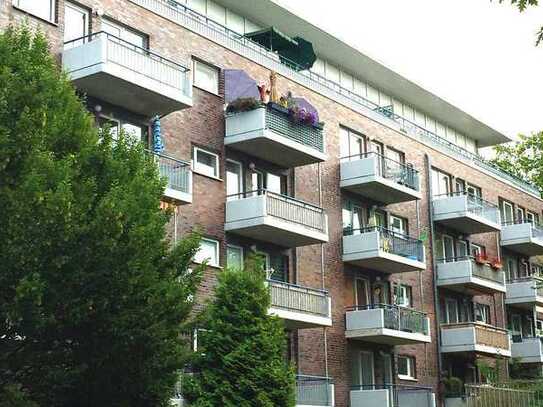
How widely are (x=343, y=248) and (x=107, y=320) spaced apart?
17862 millimetres

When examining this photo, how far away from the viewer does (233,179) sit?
1120 inches

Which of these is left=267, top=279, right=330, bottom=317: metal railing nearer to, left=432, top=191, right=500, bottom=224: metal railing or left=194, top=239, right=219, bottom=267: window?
left=194, top=239, right=219, bottom=267: window

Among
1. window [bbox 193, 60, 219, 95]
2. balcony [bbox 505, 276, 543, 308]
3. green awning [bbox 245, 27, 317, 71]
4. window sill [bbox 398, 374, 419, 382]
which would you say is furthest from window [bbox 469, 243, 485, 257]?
window [bbox 193, 60, 219, 95]

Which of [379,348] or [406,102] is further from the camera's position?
[406,102]

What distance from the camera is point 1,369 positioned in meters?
14.5

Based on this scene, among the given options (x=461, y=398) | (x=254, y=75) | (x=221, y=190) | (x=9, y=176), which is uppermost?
(x=254, y=75)

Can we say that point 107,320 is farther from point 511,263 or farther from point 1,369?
point 511,263

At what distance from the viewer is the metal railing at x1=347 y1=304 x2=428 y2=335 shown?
104ft

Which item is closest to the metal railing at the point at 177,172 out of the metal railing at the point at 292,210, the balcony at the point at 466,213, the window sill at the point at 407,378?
the metal railing at the point at 292,210

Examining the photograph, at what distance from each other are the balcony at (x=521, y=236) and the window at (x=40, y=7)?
26232 mm

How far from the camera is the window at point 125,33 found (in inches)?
978

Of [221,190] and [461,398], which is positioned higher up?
[221,190]

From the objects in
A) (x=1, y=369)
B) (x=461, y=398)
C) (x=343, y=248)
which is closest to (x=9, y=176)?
(x=1, y=369)

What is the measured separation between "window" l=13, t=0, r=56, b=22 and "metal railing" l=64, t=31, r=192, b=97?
0.75 metres
